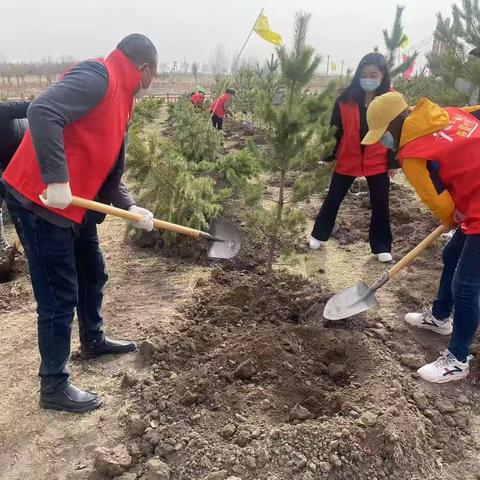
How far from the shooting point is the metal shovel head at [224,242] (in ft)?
12.0


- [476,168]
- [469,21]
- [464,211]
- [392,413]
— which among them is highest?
[469,21]

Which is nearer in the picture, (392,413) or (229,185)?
(392,413)

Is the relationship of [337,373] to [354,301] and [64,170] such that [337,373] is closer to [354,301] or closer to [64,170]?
[354,301]

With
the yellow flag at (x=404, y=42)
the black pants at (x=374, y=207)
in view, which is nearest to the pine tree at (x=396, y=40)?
the yellow flag at (x=404, y=42)

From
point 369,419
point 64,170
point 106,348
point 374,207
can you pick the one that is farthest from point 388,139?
point 106,348

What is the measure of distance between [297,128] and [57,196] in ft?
5.84

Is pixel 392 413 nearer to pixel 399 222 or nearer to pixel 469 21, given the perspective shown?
pixel 399 222

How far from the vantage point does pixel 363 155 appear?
14.1 feet

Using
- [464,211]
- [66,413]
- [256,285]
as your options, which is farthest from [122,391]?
[464,211]

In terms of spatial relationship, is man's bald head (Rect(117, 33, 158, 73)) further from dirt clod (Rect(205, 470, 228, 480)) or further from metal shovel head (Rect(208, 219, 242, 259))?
dirt clod (Rect(205, 470, 228, 480))

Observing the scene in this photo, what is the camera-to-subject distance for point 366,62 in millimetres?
3969

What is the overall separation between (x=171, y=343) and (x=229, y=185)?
327 centimetres

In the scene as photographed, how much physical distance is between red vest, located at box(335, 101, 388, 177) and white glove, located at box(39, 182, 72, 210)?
9.11ft

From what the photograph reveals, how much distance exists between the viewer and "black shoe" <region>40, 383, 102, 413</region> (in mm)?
2615
